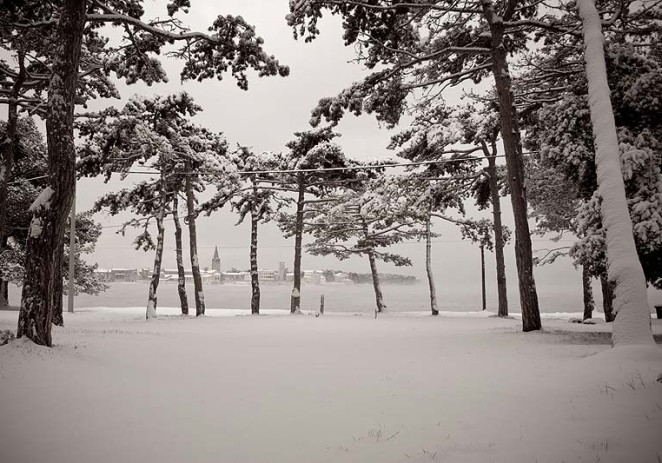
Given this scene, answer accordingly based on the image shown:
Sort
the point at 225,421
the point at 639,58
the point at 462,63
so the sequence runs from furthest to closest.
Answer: the point at 462,63
the point at 639,58
the point at 225,421

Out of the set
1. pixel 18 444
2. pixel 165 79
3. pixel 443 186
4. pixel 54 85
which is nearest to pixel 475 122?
pixel 443 186

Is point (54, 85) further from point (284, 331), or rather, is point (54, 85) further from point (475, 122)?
point (475, 122)

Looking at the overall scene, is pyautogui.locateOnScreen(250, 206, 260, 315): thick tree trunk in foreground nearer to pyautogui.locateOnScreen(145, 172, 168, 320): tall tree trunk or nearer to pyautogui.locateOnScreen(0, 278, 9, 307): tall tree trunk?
pyautogui.locateOnScreen(145, 172, 168, 320): tall tree trunk

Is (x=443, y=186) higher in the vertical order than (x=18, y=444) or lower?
higher

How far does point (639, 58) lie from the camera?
9.40 m

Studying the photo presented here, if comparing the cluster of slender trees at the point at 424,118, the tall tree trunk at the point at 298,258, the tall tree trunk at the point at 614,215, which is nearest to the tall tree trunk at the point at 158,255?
the cluster of slender trees at the point at 424,118

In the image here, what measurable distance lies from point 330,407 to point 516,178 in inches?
383

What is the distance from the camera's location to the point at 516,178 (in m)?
11.9

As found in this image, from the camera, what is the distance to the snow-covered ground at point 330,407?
3400 millimetres

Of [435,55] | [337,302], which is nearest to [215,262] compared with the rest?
[337,302]

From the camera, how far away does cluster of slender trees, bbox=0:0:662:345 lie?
24.7 ft

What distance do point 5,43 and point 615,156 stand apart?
15.9 meters

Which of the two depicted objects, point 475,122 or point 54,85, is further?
point 475,122

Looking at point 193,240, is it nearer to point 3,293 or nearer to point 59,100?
point 59,100
